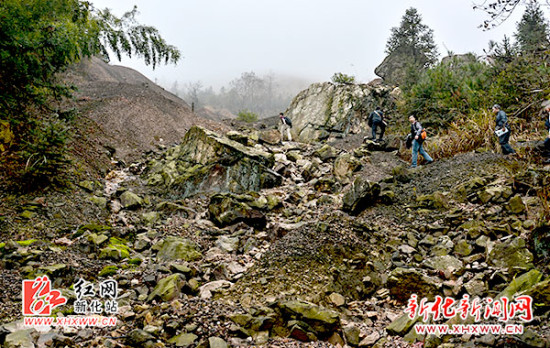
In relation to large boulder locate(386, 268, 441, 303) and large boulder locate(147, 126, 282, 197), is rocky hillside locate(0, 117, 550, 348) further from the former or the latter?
large boulder locate(147, 126, 282, 197)

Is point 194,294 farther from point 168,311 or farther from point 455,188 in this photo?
point 455,188

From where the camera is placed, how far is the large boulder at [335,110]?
52.0 feet

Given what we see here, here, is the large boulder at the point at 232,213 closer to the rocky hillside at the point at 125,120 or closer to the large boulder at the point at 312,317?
the large boulder at the point at 312,317

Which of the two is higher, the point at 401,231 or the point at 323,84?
the point at 323,84

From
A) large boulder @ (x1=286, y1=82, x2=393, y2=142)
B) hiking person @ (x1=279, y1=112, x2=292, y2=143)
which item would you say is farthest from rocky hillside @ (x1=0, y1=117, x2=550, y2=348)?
large boulder @ (x1=286, y1=82, x2=393, y2=142)

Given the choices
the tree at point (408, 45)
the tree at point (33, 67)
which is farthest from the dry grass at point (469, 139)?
the tree at point (408, 45)

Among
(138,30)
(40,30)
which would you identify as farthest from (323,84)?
(40,30)

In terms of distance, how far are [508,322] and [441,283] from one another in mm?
971

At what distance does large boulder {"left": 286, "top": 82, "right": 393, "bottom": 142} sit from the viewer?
52.0 ft

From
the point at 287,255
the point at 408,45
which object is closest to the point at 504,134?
the point at 287,255

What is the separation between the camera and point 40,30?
6039 millimetres

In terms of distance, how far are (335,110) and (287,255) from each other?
13189 mm

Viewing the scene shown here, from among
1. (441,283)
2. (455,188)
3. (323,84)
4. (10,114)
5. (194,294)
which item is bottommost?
(194,294)

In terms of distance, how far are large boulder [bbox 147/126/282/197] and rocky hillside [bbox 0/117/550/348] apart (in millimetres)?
139
